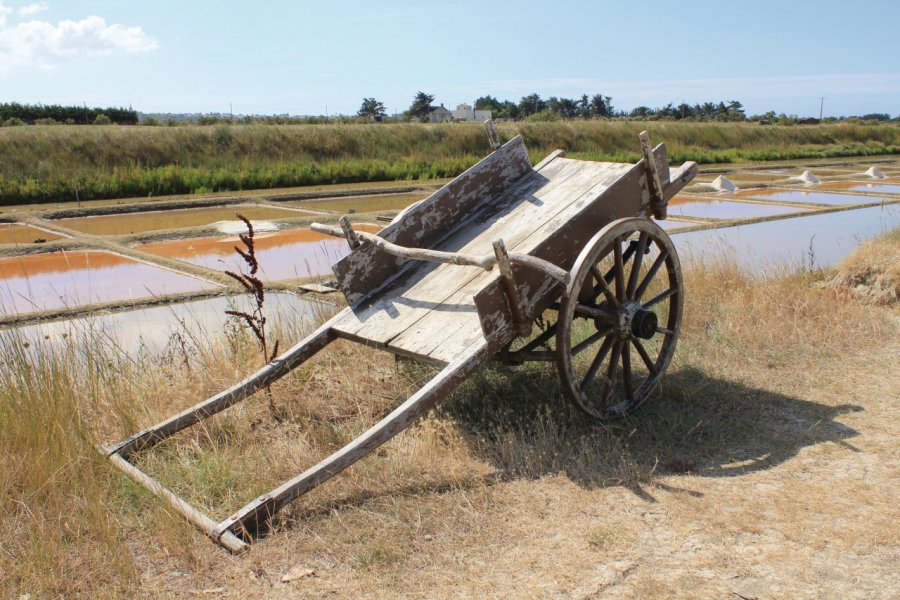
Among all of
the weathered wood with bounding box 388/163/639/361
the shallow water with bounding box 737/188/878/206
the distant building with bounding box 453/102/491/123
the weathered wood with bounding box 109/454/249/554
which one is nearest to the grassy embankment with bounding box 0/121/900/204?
the shallow water with bounding box 737/188/878/206

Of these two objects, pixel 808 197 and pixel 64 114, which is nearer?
pixel 808 197

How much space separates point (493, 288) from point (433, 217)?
2.94 ft

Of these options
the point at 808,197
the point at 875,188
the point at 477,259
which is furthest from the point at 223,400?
the point at 875,188

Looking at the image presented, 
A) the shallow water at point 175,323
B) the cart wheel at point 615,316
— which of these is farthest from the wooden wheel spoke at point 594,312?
the shallow water at point 175,323

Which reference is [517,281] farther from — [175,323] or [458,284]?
[175,323]

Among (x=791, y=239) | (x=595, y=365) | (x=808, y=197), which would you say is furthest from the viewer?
(x=808, y=197)

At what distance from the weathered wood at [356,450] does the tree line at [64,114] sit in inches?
991

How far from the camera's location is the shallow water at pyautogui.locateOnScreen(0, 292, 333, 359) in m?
4.43

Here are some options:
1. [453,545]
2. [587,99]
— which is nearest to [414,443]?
[453,545]

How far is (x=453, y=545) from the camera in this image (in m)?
2.49

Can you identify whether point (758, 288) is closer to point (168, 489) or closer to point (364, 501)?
point (364, 501)

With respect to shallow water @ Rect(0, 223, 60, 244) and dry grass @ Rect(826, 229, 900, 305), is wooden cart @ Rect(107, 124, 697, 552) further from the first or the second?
shallow water @ Rect(0, 223, 60, 244)

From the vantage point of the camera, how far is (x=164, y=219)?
9.86 m

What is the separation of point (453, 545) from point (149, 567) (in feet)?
3.10
